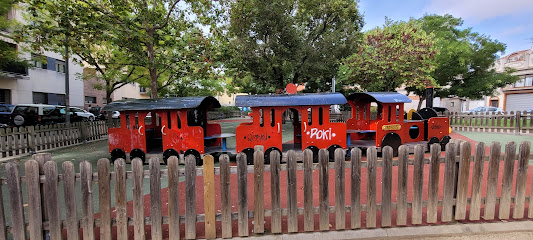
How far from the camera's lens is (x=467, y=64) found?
20.1 meters

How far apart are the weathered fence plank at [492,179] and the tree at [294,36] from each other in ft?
41.0

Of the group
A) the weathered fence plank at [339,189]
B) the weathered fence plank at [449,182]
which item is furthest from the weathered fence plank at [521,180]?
the weathered fence plank at [339,189]

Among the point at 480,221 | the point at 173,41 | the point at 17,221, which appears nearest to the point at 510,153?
the point at 480,221

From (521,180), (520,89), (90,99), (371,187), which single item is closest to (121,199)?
(371,187)

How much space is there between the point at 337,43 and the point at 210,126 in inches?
431

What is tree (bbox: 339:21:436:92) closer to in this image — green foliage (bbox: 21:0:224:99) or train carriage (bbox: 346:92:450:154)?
train carriage (bbox: 346:92:450:154)

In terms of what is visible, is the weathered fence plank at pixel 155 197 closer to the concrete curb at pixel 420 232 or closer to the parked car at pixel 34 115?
the concrete curb at pixel 420 232

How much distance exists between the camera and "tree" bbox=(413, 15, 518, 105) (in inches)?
747

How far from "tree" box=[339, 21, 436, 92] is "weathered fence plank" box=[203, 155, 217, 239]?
13004 millimetres

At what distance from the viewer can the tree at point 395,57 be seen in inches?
533

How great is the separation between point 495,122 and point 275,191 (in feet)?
54.8

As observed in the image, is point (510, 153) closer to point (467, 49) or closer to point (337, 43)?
point (337, 43)

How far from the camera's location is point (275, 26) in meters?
15.4

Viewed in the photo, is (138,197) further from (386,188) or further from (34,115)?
(34,115)
